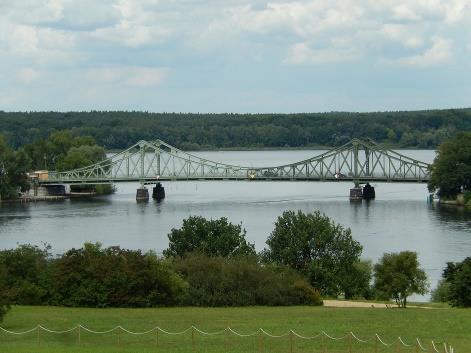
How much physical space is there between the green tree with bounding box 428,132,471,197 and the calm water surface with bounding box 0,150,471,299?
9.70 ft

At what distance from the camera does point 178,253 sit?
55.7 m

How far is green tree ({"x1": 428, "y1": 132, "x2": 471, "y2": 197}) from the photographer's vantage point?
119m

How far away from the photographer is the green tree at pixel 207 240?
182 ft

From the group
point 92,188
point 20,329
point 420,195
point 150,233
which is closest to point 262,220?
point 150,233

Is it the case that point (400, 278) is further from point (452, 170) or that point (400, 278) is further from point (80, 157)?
point (80, 157)

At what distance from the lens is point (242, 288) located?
148 feet

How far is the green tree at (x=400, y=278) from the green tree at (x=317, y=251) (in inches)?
147

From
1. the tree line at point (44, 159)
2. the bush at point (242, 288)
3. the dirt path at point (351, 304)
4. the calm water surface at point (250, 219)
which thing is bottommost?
the calm water surface at point (250, 219)

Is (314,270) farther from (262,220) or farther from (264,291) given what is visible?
(262,220)

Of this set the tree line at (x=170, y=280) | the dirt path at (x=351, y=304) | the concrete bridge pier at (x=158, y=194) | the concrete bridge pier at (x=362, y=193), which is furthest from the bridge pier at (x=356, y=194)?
the dirt path at (x=351, y=304)

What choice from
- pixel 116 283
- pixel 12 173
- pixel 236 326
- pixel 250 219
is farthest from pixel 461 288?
pixel 12 173

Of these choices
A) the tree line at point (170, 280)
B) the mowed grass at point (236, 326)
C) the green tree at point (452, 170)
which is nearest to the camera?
the mowed grass at point (236, 326)

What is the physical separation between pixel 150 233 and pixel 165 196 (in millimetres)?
52687

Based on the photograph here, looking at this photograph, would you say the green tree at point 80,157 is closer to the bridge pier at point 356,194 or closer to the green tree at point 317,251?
the bridge pier at point 356,194
